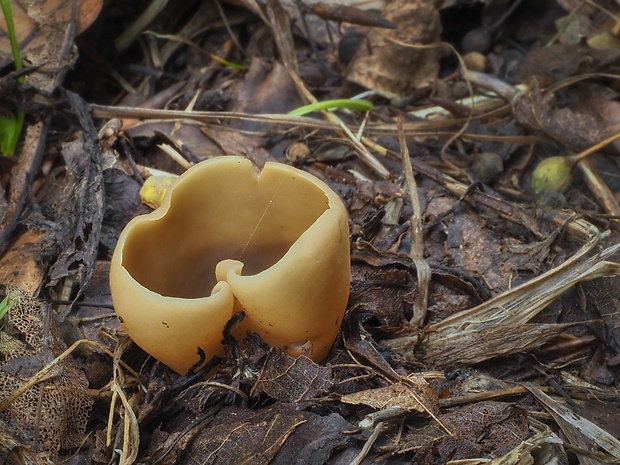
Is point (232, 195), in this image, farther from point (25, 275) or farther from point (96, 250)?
point (25, 275)

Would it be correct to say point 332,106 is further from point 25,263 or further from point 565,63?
point 25,263

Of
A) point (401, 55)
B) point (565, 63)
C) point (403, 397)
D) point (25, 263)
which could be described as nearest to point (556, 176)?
point (565, 63)

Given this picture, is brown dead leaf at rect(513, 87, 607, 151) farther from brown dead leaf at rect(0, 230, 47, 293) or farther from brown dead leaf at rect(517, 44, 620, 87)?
brown dead leaf at rect(0, 230, 47, 293)

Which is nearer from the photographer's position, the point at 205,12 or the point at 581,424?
the point at 581,424

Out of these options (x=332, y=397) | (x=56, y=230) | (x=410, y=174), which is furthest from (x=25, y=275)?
(x=410, y=174)

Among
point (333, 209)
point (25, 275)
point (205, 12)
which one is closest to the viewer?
point (333, 209)

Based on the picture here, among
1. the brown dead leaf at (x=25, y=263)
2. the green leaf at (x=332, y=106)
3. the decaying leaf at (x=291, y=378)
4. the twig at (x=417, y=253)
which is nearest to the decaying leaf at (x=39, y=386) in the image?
the brown dead leaf at (x=25, y=263)

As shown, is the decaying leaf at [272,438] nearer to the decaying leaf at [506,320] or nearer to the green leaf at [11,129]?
the decaying leaf at [506,320]
